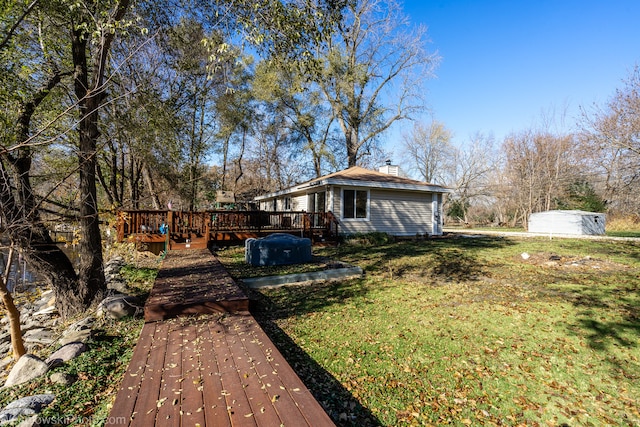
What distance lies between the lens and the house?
A: 43.6ft

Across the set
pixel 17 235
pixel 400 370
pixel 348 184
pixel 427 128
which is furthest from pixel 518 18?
pixel 427 128

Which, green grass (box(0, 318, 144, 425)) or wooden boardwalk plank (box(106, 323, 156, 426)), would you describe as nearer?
wooden boardwalk plank (box(106, 323, 156, 426))

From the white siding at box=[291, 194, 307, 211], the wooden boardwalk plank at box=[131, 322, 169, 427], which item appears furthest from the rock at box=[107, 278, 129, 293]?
the white siding at box=[291, 194, 307, 211]

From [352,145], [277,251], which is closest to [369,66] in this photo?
[352,145]

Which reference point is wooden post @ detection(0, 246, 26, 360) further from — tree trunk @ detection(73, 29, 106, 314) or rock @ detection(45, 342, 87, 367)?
tree trunk @ detection(73, 29, 106, 314)

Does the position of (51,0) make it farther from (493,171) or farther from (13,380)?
(493,171)

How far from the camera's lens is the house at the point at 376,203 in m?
13.3

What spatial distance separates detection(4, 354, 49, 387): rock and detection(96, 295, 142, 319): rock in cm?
140

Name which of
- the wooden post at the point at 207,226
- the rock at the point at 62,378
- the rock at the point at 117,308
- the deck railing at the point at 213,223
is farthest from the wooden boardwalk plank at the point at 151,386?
the wooden post at the point at 207,226

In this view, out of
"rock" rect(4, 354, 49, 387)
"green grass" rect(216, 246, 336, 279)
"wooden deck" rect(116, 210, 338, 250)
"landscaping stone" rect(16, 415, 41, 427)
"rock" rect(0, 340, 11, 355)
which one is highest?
"wooden deck" rect(116, 210, 338, 250)

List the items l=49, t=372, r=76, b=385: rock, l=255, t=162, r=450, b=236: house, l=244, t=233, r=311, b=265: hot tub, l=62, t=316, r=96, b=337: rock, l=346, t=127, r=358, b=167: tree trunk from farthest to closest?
l=346, t=127, r=358, b=167: tree trunk
l=255, t=162, r=450, b=236: house
l=244, t=233, r=311, b=265: hot tub
l=62, t=316, r=96, b=337: rock
l=49, t=372, r=76, b=385: rock

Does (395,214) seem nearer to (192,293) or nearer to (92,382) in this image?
(192,293)

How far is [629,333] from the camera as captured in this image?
152 inches

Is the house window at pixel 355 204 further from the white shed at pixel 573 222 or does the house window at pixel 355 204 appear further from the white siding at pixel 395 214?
the white shed at pixel 573 222
